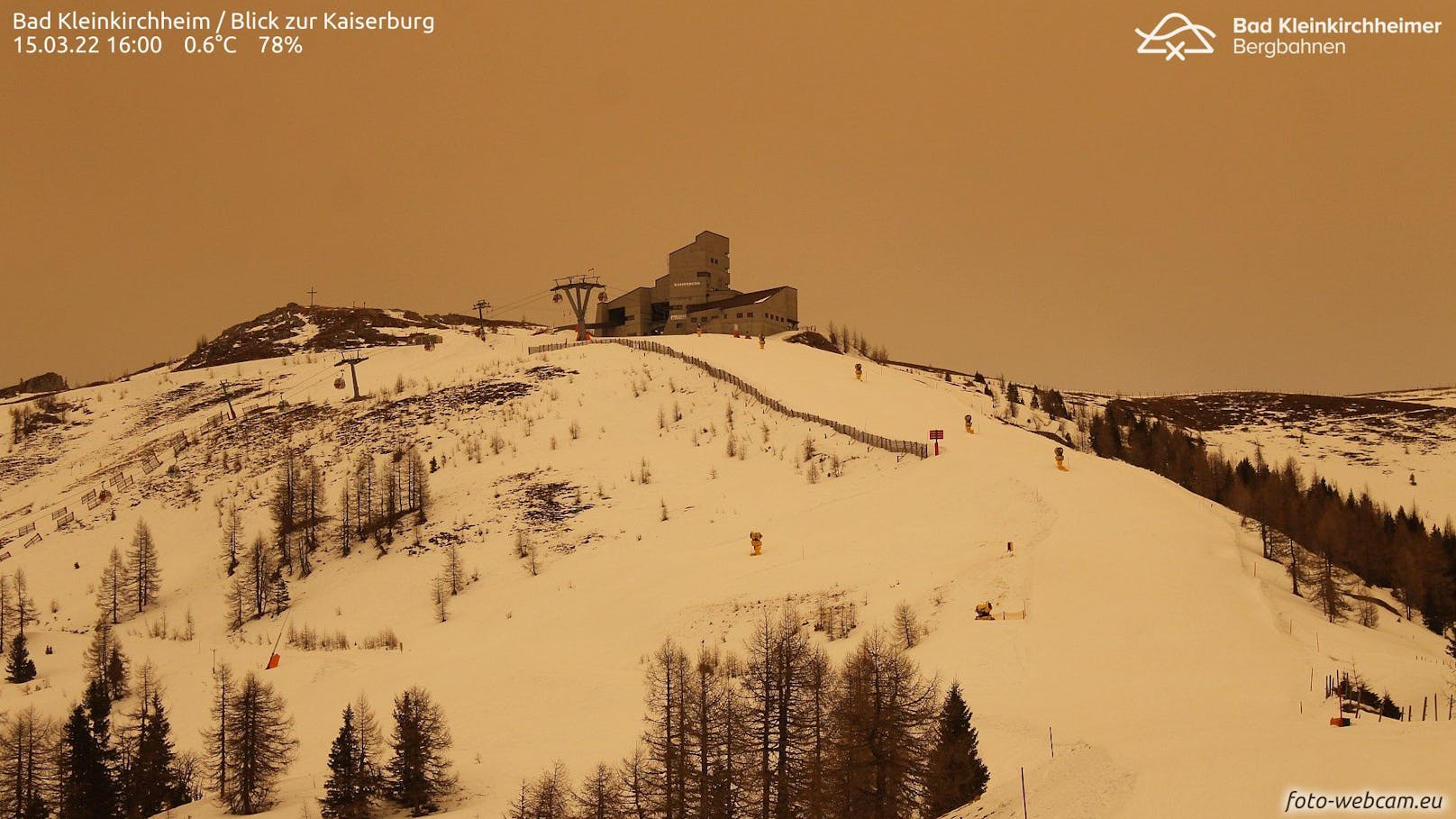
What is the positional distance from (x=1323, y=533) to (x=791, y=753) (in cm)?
3221

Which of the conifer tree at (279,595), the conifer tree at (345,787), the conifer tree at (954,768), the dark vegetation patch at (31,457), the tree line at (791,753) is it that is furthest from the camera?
the dark vegetation patch at (31,457)

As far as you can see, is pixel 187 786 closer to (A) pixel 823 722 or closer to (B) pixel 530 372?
(A) pixel 823 722

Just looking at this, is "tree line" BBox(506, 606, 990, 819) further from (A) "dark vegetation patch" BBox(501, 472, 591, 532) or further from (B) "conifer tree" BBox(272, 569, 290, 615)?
(B) "conifer tree" BBox(272, 569, 290, 615)

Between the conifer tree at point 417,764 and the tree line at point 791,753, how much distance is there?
248 centimetres

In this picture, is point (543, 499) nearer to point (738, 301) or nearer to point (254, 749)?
point (254, 749)

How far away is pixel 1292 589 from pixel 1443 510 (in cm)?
4055

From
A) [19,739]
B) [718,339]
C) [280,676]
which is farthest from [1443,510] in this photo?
[19,739]

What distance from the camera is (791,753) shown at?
74.1 feet

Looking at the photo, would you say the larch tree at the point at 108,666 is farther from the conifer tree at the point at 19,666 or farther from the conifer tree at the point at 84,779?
the conifer tree at the point at 84,779

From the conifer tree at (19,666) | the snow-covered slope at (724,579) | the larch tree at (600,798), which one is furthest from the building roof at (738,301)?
the larch tree at (600,798)

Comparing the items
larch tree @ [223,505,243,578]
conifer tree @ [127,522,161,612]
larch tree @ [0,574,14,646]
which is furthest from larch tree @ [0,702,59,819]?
larch tree @ [223,505,243,578]

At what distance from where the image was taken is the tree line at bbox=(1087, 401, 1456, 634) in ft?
121

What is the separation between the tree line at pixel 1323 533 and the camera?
3689cm

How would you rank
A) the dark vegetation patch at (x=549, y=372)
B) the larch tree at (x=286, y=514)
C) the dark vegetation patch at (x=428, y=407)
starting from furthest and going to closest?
the dark vegetation patch at (x=549, y=372), the dark vegetation patch at (x=428, y=407), the larch tree at (x=286, y=514)
